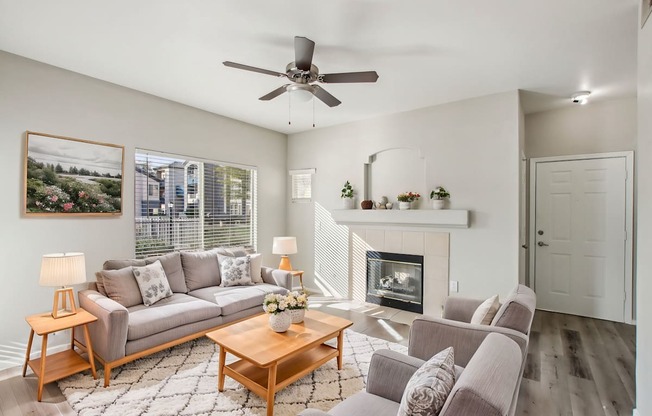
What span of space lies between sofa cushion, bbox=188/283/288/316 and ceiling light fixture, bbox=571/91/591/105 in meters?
4.20

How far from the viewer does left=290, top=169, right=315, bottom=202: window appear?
5589 millimetres

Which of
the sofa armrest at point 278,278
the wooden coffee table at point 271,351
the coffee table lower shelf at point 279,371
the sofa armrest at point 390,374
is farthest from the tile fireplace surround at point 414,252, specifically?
the sofa armrest at point 390,374

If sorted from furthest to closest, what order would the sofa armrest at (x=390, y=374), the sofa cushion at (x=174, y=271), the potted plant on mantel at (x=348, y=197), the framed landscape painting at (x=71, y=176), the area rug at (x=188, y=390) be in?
1. the potted plant on mantel at (x=348, y=197)
2. the sofa cushion at (x=174, y=271)
3. the framed landscape painting at (x=71, y=176)
4. the area rug at (x=188, y=390)
5. the sofa armrest at (x=390, y=374)

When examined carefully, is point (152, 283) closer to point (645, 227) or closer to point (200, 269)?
point (200, 269)

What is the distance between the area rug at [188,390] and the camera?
2303 millimetres

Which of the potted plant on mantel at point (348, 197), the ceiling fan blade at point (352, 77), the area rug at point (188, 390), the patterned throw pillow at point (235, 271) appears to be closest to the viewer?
the area rug at point (188, 390)

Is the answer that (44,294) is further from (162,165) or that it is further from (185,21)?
(185,21)

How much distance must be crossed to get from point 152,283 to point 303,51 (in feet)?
8.80

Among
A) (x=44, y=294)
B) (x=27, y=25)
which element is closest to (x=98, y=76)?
(x=27, y=25)

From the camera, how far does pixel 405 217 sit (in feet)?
14.4

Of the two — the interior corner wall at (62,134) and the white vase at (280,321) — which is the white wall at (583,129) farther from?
the interior corner wall at (62,134)

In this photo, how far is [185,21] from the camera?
2.41 m

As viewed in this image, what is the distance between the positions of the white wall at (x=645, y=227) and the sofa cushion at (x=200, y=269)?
394 centimetres

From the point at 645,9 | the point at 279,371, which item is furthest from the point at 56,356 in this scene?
the point at 645,9
